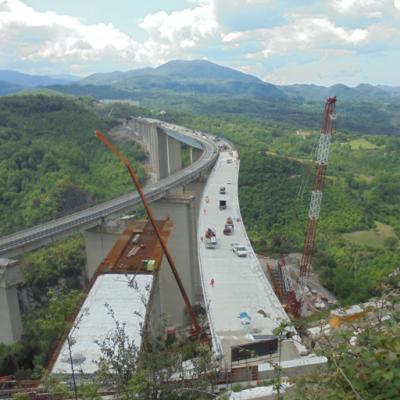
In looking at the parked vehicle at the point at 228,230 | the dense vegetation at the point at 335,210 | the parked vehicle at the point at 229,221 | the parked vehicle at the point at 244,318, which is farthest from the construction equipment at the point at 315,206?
the parked vehicle at the point at 244,318

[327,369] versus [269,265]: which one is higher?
[327,369]

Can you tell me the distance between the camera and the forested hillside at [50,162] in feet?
175

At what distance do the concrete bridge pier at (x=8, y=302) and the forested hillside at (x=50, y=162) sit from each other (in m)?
20.8

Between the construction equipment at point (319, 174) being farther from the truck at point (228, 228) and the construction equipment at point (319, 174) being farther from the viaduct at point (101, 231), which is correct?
the truck at point (228, 228)

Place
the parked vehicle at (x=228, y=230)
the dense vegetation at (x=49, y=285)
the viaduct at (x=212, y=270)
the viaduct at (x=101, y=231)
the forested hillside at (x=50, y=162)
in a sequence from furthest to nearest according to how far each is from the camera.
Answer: the forested hillside at (x=50, y=162), the parked vehicle at (x=228, y=230), the viaduct at (x=101, y=231), the dense vegetation at (x=49, y=285), the viaduct at (x=212, y=270)

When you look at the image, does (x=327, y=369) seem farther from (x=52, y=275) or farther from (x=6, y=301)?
(x=52, y=275)

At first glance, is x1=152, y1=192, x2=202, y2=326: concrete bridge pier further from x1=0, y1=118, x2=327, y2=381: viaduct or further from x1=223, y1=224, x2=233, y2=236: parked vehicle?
x1=223, y1=224, x2=233, y2=236: parked vehicle

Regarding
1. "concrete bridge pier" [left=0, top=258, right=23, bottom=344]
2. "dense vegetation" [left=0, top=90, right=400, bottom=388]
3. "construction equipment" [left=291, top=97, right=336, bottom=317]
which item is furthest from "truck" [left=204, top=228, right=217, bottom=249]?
"construction equipment" [left=291, top=97, right=336, bottom=317]

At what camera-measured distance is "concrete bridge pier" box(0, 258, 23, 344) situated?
22766 millimetres

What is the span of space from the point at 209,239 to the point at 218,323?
904 centimetres

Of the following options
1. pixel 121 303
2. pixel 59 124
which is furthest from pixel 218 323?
pixel 59 124

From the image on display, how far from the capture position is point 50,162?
64.2 metres

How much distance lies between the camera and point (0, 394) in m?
12.4

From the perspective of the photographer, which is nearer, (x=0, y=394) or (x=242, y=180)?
(x=0, y=394)
